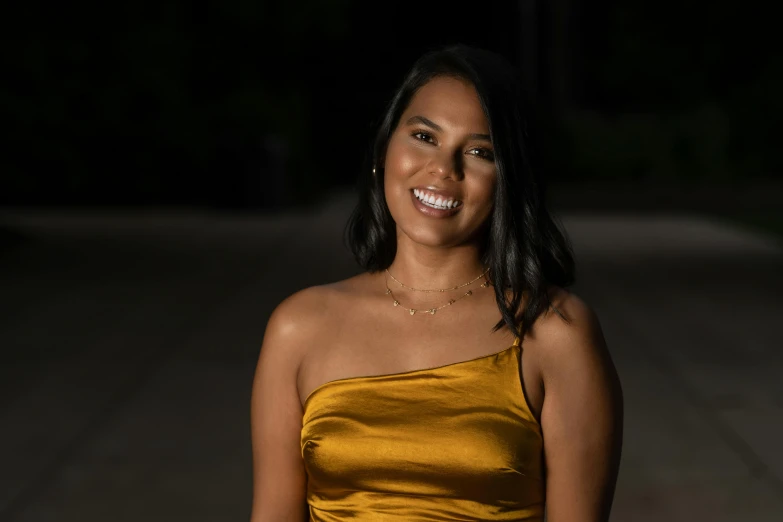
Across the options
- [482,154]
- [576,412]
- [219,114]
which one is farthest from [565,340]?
[219,114]

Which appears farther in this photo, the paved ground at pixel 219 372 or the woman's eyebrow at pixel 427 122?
the paved ground at pixel 219 372

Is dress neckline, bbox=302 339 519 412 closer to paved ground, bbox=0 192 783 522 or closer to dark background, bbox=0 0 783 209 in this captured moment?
paved ground, bbox=0 192 783 522

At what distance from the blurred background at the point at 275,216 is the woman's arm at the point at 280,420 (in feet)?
2.27

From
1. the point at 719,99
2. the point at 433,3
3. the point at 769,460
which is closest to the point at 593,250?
the point at 769,460

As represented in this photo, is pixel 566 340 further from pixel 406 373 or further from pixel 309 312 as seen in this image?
pixel 309 312

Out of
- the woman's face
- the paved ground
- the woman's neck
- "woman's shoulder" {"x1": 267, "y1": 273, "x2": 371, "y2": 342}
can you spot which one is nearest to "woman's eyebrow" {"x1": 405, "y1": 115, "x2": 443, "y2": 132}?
the woman's face

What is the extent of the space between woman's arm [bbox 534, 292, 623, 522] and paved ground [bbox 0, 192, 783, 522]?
265 cm

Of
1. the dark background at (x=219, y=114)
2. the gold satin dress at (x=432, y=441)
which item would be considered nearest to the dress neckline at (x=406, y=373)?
the gold satin dress at (x=432, y=441)

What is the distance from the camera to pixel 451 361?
9.35 ft

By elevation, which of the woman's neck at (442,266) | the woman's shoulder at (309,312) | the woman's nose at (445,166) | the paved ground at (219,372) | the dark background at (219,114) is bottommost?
the dark background at (219,114)

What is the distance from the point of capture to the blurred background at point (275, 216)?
6.36 meters

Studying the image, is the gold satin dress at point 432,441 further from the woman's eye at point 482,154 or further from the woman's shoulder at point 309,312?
the woman's eye at point 482,154

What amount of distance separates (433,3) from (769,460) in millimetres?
31563

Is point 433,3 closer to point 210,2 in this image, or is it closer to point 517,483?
point 210,2
